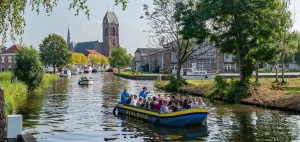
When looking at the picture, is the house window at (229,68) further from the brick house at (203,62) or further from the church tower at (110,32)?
the church tower at (110,32)

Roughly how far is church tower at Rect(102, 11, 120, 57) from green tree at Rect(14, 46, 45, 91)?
143m

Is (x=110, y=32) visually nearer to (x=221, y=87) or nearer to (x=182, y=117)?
(x=221, y=87)

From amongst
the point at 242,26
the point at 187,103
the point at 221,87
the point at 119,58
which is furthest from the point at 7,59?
the point at 187,103

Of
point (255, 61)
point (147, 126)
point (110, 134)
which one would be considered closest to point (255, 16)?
point (255, 61)

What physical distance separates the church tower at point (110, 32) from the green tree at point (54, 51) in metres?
81.9

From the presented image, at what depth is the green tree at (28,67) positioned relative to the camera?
40.8 meters

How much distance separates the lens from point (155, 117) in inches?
799

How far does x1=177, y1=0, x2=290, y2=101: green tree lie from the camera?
30.2 meters

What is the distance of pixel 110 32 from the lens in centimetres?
18850

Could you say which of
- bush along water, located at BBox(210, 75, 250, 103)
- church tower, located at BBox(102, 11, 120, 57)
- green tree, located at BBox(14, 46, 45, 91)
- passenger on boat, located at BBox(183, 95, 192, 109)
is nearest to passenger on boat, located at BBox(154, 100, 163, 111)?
passenger on boat, located at BBox(183, 95, 192, 109)

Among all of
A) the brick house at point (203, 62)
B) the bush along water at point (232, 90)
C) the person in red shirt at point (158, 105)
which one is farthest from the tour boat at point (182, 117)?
the brick house at point (203, 62)

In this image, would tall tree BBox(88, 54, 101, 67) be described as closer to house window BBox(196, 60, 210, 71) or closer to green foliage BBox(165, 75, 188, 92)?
house window BBox(196, 60, 210, 71)

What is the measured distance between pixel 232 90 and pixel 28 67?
905 inches

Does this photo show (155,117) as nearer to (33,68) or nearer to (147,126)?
(147,126)
